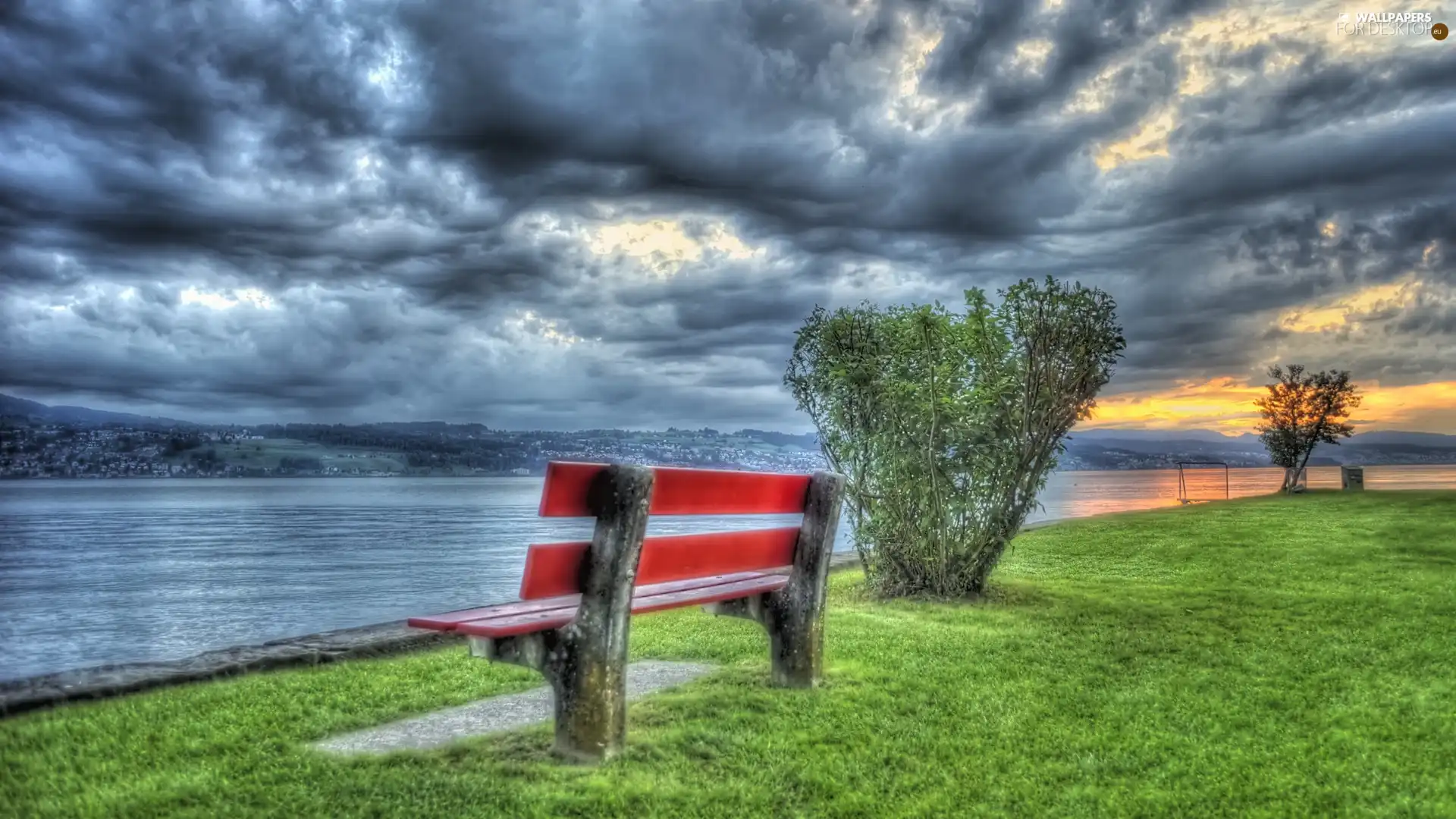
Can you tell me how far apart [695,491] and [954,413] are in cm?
548

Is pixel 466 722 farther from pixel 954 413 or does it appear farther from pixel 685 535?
pixel 954 413

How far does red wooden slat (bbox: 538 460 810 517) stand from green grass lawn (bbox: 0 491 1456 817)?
105cm

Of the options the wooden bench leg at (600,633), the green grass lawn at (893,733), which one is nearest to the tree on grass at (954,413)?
the green grass lawn at (893,733)

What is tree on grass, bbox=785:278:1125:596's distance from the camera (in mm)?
9328

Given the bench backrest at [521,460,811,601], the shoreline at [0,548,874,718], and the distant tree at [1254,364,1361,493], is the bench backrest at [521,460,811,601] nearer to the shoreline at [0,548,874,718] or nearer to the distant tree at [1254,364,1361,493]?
the shoreline at [0,548,874,718]

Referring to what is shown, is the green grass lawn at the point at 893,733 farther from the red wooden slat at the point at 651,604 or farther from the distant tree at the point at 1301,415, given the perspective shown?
the distant tree at the point at 1301,415

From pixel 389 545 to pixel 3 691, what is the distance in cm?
2462

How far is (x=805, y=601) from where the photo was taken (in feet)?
18.0

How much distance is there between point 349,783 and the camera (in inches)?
150

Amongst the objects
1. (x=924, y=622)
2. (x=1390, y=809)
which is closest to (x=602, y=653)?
(x=1390, y=809)

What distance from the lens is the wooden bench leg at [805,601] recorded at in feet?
17.8

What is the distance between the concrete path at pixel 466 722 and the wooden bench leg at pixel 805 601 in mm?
735

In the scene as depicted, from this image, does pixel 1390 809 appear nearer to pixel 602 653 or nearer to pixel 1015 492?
pixel 602 653

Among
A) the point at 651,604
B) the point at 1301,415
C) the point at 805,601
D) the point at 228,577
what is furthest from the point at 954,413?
the point at 1301,415
